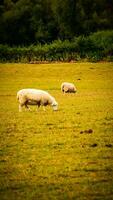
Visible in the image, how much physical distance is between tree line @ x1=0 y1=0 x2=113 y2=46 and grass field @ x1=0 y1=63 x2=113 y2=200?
6791cm

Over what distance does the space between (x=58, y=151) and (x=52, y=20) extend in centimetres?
8853

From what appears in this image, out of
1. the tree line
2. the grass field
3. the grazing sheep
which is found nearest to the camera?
the grass field

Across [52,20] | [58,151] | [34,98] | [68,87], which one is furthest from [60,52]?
[58,151]

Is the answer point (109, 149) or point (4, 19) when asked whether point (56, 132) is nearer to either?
point (109, 149)

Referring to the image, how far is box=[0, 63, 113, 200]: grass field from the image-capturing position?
10000 mm

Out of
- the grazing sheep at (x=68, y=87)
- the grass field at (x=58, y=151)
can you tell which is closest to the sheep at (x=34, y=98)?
the grass field at (x=58, y=151)

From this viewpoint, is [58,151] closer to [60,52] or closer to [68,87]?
[68,87]

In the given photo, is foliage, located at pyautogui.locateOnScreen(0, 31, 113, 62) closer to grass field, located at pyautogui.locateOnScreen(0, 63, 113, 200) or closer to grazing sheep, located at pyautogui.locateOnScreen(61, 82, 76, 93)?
grazing sheep, located at pyautogui.locateOnScreen(61, 82, 76, 93)

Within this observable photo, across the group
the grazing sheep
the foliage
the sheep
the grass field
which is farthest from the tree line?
the sheep

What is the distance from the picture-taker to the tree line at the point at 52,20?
95188 millimetres

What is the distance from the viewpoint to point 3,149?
1370 centimetres

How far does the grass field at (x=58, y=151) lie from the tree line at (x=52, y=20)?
6791cm

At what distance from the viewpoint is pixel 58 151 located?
13.2m

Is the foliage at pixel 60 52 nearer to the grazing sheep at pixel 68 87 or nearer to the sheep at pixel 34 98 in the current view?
the grazing sheep at pixel 68 87
